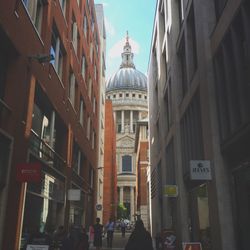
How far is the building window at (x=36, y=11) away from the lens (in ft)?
48.1

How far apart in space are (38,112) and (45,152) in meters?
1.86

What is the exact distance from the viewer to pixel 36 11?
16.2m

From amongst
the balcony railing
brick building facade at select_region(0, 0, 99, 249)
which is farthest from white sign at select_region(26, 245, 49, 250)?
the balcony railing

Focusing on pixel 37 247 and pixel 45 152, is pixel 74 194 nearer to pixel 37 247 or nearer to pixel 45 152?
pixel 45 152

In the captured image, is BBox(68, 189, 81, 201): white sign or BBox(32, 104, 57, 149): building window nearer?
BBox(32, 104, 57, 149): building window

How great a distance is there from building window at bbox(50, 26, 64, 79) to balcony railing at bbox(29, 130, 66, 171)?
4287mm

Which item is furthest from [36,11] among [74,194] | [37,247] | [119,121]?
[119,121]

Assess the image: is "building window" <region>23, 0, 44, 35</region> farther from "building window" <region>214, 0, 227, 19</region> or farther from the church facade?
the church facade

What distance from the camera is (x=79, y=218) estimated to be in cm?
2880

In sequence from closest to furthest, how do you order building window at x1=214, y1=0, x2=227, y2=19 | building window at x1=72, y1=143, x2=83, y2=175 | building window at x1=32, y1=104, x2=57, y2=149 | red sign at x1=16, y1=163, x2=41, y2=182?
1. red sign at x1=16, y1=163, x2=41, y2=182
2. building window at x1=214, y1=0, x2=227, y2=19
3. building window at x1=32, y1=104, x2=57, y2=149
4. building window at x1=72, y1=143, x2=83, y2=175

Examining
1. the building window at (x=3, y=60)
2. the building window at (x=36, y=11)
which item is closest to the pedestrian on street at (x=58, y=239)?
the building window at (x=3, y=60)

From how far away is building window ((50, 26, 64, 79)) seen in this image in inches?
761

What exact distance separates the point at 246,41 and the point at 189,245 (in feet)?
19.2

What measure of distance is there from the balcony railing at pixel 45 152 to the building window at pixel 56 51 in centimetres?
429
